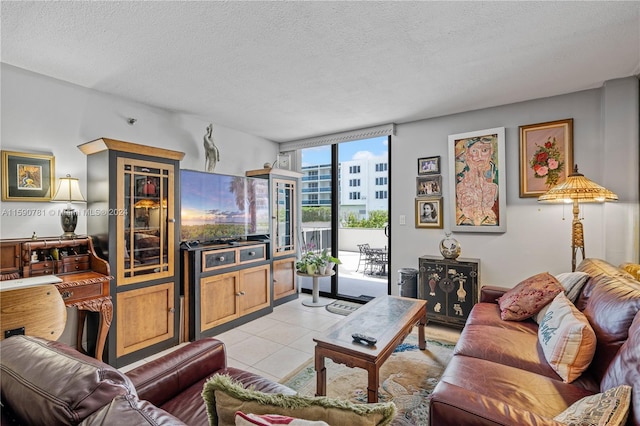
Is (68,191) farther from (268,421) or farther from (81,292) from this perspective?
(268,421)

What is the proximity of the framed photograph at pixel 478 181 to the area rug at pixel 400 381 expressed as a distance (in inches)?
57.4

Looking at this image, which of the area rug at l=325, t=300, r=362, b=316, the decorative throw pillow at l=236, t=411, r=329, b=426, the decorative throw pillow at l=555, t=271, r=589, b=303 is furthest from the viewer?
the area rug at l=325, t=300, r=362, b=316

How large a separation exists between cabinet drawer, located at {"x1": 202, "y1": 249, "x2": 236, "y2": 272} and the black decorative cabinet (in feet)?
7.10

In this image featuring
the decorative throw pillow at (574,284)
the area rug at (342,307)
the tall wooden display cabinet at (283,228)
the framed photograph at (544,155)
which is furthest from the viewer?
the tall wooden display cabinet at (283,228)

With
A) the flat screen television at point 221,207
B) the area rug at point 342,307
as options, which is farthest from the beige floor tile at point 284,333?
the flat screen television at point 221,207

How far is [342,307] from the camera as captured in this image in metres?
4.11

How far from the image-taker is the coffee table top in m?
1.89

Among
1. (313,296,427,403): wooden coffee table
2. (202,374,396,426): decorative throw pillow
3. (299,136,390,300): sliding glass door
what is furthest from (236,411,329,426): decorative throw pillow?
(299,136,390,300): sliding glass door

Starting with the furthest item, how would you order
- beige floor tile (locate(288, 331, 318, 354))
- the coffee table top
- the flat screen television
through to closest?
1. the flat screen television
2. beige floor tile (locate(288, 331, 318, 354))
3. the coffee table top

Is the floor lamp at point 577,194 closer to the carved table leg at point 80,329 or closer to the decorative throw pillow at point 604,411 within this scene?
the decorative throw pillow at point 604,411

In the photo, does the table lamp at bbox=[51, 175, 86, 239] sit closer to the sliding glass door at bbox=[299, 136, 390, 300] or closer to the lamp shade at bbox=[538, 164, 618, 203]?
the sliding glass door at bbox=[299, 136, 390, 300]

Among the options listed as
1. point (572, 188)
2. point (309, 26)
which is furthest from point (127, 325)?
point (572, 188)

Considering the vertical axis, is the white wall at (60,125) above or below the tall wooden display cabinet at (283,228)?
above

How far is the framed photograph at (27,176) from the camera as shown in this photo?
2332 millimetres
